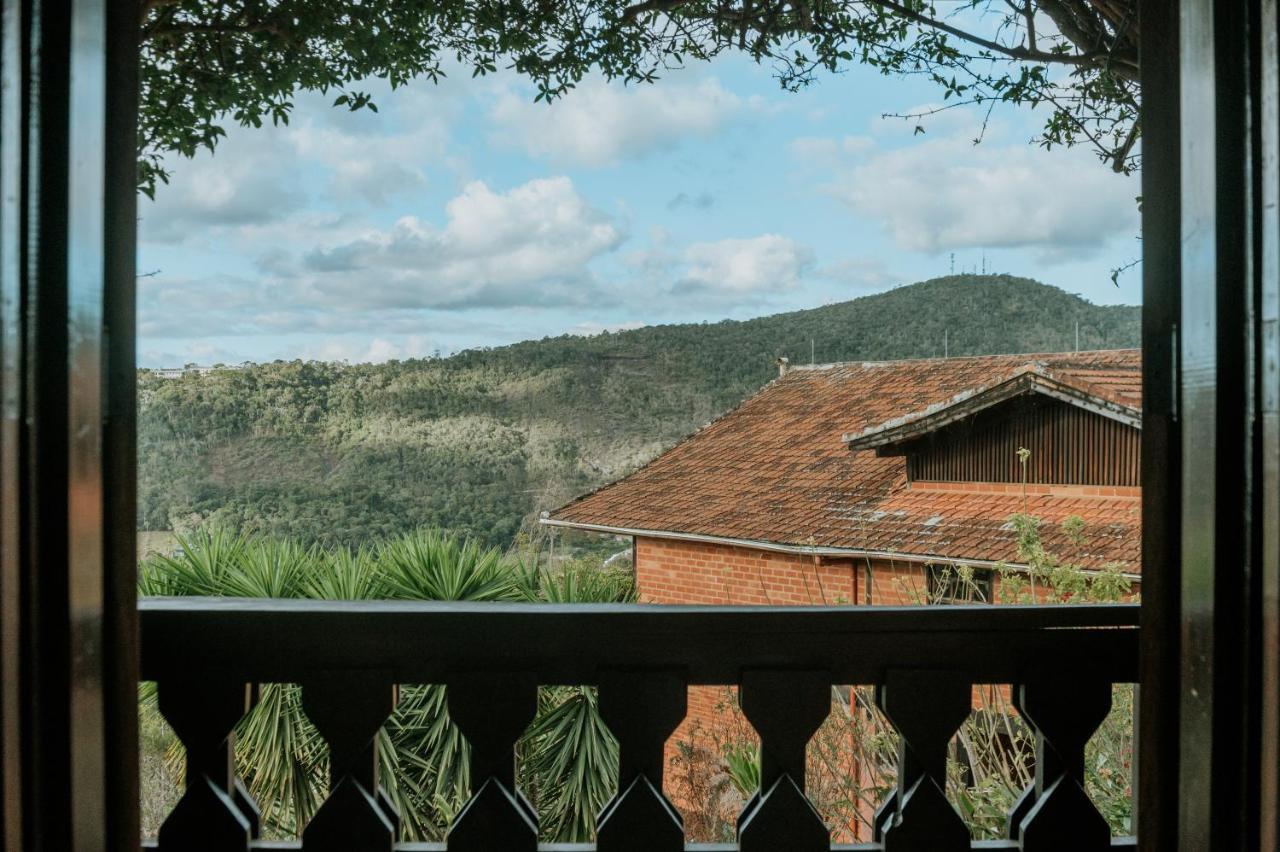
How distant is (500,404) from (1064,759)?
3.35 m

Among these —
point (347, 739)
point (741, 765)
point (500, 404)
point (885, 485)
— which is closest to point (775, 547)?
point (885, 485)

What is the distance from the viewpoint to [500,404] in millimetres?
3988

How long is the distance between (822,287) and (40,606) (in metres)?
4.10

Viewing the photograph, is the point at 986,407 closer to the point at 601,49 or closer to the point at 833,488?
the point at 833,488

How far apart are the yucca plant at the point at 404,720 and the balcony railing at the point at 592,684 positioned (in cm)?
372

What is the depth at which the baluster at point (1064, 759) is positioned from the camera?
778 mm

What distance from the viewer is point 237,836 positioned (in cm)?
76

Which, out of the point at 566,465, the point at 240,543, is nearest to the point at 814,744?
the point at 566,465

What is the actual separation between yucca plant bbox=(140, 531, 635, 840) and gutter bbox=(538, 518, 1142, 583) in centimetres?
71

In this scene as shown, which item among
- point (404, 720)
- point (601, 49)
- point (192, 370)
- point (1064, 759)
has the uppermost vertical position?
point (601, 49)

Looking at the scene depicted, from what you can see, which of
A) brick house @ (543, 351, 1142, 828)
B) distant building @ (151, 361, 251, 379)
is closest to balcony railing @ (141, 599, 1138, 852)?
brick house @ (543, 351, 1142, 828)

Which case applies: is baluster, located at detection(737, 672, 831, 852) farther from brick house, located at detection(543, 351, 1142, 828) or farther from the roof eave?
the roof eave

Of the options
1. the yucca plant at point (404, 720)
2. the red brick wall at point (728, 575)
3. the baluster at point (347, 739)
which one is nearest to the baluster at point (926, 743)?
the baluster at point (347, 739)

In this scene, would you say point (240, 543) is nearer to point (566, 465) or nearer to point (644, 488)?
point (566, 465)
